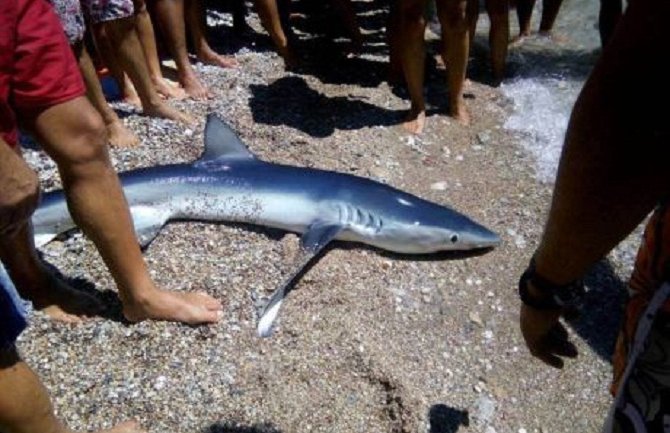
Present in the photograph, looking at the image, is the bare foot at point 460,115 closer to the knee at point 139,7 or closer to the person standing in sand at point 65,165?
the knee at point 139,7

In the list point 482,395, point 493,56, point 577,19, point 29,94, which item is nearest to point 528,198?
point 482,395

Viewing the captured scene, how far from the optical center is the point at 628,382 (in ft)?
3.82

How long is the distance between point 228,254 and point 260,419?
3.18 feet

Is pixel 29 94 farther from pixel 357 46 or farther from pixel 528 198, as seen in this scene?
pixel 357 46

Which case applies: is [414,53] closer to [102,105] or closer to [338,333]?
[102,105]

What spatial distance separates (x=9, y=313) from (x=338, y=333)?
1.37 meters

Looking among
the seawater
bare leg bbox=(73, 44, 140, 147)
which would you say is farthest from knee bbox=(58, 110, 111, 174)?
the seawater

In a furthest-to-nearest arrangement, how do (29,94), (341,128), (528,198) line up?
(341,128)
(528,198)
(29,94)

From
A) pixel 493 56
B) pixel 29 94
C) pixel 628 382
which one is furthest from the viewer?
pixel 493 56

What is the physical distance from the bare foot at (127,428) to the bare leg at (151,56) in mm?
2600

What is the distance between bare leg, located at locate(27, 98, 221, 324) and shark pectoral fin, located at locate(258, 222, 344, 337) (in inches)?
7.9

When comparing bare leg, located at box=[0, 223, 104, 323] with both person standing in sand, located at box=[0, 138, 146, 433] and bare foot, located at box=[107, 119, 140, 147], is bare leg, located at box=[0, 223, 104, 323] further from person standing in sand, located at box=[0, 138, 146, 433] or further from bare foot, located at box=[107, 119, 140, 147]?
bare foot, located at box=[107, 119, 140, 147]

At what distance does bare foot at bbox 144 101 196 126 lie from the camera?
401cm

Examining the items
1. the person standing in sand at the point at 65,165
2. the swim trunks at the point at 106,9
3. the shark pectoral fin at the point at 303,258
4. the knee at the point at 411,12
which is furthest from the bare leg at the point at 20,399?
the knee at the point at 411,12
